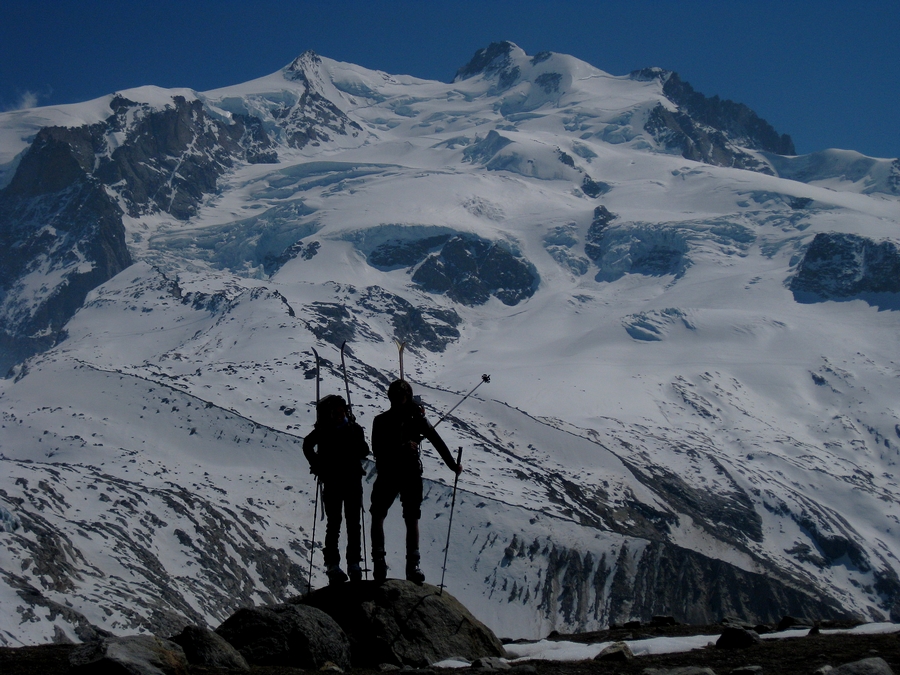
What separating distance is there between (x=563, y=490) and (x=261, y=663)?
185 metres

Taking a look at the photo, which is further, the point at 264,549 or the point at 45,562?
the point at 264,549

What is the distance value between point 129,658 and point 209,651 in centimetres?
221

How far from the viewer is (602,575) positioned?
16212cm

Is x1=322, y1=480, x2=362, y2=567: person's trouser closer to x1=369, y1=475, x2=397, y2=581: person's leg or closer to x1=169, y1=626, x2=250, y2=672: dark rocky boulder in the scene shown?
x1=369, y1=475, x2=397, y2=581: person's leg

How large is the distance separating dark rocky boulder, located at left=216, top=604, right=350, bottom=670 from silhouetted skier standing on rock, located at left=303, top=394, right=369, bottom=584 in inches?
81.6

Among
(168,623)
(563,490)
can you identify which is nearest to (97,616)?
(168,623)

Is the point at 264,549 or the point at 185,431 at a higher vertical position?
the point at 185,431

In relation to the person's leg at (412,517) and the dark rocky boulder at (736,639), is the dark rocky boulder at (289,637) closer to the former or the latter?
the person's leg at (412,517)

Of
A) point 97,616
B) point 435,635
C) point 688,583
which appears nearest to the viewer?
point 435,635

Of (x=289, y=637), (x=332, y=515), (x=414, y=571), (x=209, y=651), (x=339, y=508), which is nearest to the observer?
(x=209, y=651)

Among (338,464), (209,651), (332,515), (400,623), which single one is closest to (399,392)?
(338,464)

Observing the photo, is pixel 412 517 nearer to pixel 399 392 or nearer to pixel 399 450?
pixel 399 450

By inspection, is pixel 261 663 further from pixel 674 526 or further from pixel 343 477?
pixel 674 526

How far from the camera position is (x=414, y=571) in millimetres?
20062
